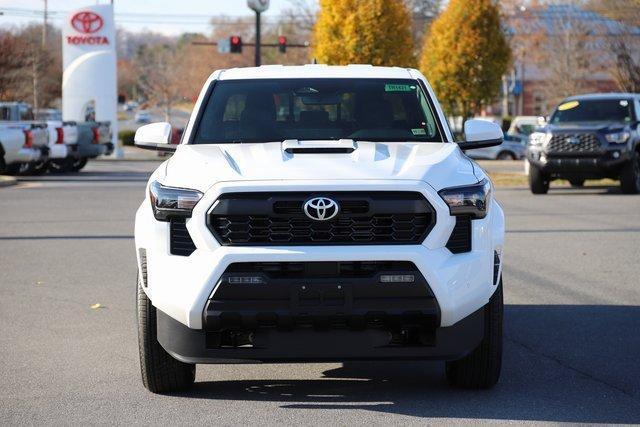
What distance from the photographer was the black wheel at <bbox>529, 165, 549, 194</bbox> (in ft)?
77.2

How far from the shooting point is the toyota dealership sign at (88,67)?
5044cm

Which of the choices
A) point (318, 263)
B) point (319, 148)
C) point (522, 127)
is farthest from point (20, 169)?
point (318, 263)

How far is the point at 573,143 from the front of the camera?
22.8 metres

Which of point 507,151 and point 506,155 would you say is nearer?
point 507,151

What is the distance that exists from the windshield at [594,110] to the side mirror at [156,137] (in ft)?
55.0

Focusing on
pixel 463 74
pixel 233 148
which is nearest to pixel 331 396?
pixel 233 148

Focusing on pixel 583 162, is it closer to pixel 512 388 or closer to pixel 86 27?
pixel 512 388

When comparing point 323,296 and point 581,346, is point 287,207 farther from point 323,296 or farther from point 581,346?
point 581,346

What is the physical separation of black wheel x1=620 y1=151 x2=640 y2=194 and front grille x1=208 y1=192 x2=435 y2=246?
1744cm

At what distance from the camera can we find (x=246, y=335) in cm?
632

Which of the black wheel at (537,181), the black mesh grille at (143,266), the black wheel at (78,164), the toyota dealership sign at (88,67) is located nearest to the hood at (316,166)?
the black mesh grille at (143,266)

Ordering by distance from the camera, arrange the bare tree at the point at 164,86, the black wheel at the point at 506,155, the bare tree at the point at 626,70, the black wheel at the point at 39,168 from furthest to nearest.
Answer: the bare tree at the point at 164,86, the black wheel at the point at 506,155, the bare tree at the point at 626,70, the black wheel at the point at 39,168

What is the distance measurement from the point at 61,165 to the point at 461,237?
1163 inches

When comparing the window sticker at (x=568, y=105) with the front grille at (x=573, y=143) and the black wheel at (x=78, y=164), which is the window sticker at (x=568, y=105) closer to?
the front grille at (x=573, y=143)
